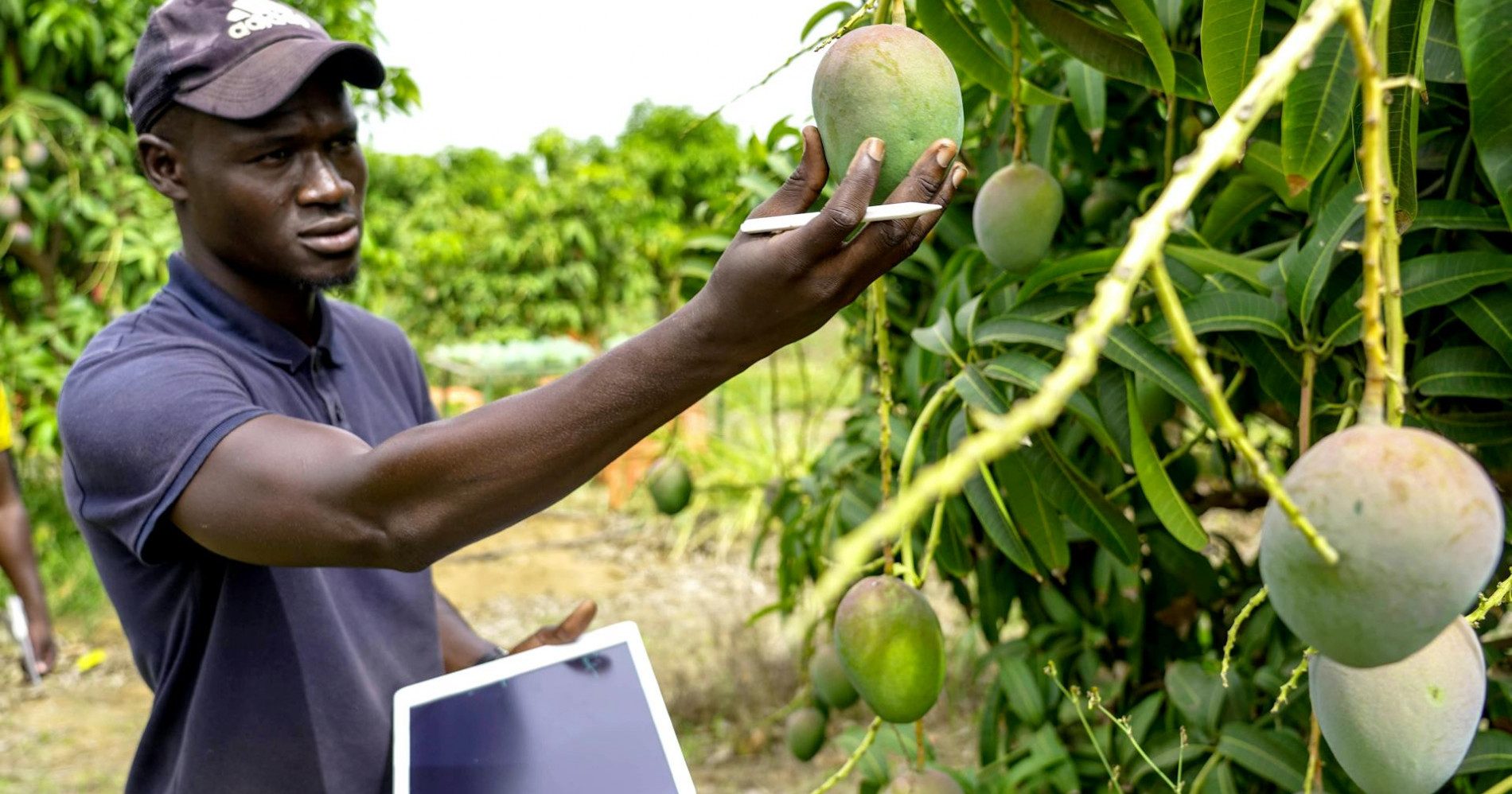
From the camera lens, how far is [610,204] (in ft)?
23.9

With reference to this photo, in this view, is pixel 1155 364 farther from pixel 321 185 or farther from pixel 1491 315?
pixel 321 185

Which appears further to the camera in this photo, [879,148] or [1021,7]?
[1021,7]

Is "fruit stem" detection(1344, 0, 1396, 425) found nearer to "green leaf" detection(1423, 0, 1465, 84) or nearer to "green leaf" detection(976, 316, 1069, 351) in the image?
"green leaf" detection(1423, 0, 1465, 84)

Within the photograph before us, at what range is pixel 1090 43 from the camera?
35.4 inches

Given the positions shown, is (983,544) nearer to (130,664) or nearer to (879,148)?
(879,148)

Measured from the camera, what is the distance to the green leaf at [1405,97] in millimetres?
690

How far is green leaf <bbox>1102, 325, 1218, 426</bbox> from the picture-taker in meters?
0.99

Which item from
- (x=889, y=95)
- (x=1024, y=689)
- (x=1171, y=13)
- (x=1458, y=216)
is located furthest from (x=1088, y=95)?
(x=1024, y=689)

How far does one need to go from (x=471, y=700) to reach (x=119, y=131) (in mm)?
3702

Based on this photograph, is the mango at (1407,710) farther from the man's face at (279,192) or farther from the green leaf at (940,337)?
the man's face at (279,192)

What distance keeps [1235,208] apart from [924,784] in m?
0.66

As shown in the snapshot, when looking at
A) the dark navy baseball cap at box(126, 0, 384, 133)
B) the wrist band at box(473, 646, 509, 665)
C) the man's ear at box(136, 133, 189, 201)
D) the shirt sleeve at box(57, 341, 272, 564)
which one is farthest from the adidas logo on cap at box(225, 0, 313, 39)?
the wrist band at box(473, 646, 509, 665)

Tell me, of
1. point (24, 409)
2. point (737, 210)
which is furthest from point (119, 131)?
point (737, 210)

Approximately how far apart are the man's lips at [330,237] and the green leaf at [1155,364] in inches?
33.1
